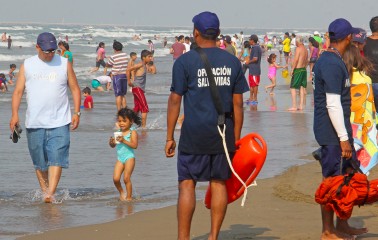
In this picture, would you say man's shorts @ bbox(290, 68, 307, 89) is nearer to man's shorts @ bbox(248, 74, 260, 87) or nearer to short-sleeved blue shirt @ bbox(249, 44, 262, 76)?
man's shorts @ bbox(248, 74, 260, 87)

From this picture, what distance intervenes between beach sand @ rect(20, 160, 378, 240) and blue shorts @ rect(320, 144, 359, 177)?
1.79ft

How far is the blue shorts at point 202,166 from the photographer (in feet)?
20.8

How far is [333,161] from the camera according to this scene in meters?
6.59

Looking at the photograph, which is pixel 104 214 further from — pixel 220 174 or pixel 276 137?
pixel 276 137

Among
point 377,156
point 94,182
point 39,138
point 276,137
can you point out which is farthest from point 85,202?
point 276,137

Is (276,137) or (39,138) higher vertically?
(39,138)

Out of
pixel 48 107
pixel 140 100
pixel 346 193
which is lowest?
pixel 140 100

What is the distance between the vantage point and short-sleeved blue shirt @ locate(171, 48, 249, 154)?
20.6 ft

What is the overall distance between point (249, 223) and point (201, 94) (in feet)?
5.47

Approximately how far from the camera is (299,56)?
1952 cm

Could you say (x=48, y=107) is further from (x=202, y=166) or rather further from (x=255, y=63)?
(x=255, y=63)

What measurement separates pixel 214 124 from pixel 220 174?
336 millimetres

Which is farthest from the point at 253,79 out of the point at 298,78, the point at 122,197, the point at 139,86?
the point at 122,197

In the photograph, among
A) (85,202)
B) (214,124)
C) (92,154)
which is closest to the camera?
(214,124)
